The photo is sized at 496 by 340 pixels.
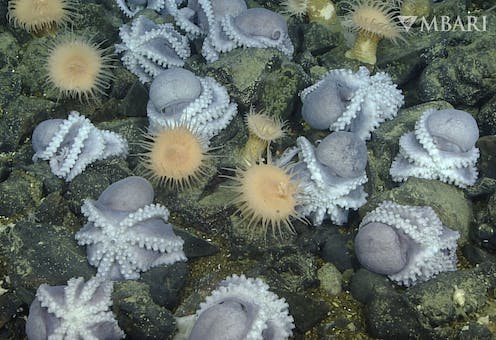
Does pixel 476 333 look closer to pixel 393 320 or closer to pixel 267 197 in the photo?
pixel 393 320

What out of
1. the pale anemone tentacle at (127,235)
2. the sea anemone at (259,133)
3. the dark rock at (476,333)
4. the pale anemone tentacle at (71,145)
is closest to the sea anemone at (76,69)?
the pale anemone tentacle at (71,145)

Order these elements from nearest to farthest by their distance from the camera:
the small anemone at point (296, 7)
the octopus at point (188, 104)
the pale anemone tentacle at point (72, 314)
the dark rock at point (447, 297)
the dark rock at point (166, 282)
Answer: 1. the pale anemone tentacle at point (72, 314)
2. the dark rock at point (447, 297)
3. the dark rock at point (166, 282)
4. the octopus at point (188, 104)
5. the small anemone at point (296, 7)

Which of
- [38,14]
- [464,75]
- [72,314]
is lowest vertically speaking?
[72,314]

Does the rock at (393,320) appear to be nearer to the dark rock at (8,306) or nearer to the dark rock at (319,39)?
the dark rock at (8,306)

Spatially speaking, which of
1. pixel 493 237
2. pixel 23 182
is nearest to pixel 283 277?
pixel 493 237

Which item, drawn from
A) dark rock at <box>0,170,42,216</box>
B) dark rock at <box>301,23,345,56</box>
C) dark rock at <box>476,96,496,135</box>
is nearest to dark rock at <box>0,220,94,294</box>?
dark rock at <box>0,170,42,216</box>

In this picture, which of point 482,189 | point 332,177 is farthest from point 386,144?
point 482,189

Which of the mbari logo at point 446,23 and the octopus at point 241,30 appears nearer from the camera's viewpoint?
the octopus at point 241,30

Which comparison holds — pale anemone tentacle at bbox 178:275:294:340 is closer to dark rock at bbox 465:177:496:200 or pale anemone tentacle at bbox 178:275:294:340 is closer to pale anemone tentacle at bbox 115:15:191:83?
dark rock at bbox 465:177:496:200
